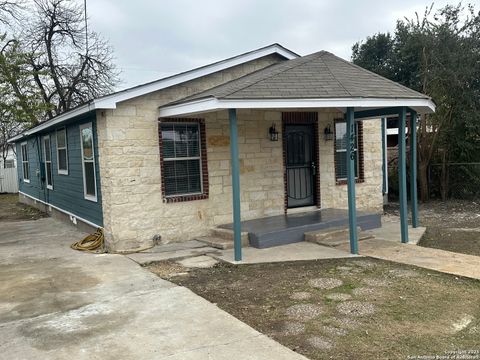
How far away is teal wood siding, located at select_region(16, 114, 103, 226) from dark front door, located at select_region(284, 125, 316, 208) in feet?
13.0

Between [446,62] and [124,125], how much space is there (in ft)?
33.2

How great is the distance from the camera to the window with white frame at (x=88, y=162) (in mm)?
8648

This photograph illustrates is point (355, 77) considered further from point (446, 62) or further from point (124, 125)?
point (446, 62)

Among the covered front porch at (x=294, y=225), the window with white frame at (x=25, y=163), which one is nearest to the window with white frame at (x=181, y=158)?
the covered front porch at (x=294, y=225)

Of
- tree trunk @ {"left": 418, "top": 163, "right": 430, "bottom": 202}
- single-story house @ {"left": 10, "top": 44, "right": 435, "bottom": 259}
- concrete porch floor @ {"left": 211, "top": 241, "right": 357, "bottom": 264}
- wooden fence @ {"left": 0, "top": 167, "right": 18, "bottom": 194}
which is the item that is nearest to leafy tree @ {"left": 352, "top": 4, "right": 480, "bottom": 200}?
tree trunk @ {"left": 418, "top": 163, "right": 430, "bottom": 202}

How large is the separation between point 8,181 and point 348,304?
82.2ft

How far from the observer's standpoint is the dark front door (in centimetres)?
967

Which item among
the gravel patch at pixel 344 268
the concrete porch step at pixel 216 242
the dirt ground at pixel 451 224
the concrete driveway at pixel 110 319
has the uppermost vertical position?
the concrete porch step at pixel 216 242

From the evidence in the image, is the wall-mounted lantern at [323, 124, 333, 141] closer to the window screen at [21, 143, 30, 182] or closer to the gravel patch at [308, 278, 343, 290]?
the gravel patch at [308, 278, 343, 290]

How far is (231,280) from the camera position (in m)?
5.83

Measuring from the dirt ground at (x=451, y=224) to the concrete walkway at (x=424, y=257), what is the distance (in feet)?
1.85

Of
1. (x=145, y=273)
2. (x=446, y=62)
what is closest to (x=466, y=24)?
(x=446, y=62)

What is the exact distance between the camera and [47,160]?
1309 centimetres

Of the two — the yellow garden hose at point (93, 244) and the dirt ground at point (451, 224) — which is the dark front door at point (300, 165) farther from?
the yellow garden hose at point (93, 244)
